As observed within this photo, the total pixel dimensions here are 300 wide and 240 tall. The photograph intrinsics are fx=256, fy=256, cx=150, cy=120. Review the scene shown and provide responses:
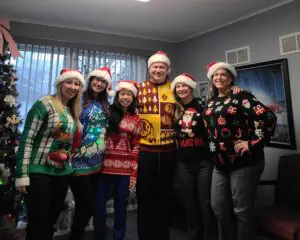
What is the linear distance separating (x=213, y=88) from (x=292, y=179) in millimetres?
1154

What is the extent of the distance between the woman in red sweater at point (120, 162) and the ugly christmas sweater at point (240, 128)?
0.61m

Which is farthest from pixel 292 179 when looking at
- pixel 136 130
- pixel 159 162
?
pixel 136 130

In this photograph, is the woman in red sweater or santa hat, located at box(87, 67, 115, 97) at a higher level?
santa hat, located at box(87, 67, 115, 97)

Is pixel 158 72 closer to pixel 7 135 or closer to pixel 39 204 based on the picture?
pixel 39 204

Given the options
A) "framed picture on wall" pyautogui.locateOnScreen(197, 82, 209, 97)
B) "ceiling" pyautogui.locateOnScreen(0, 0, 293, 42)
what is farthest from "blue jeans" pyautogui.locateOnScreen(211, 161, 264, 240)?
"framed picture on wall" pyautogui.locateOnScreen(197, 82, 209, 97)

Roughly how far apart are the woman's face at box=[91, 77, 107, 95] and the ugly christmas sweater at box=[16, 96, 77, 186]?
39 centimetres

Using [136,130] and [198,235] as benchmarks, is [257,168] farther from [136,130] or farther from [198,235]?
[136,130]

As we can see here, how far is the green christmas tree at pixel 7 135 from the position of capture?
236 centimetres

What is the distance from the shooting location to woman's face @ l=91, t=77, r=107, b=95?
200 cm

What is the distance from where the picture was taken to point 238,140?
1.74m

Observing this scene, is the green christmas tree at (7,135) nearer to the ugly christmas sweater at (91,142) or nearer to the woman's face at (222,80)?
the ugly christmas sweater at (91,142)

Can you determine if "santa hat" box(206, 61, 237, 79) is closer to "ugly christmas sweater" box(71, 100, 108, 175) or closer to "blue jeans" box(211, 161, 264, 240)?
"blue jeans" box(211, 161, 264, 240)

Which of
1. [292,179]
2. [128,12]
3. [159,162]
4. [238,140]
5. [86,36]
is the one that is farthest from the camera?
[86,36]

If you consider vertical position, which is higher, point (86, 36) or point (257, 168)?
point (86, 36)
